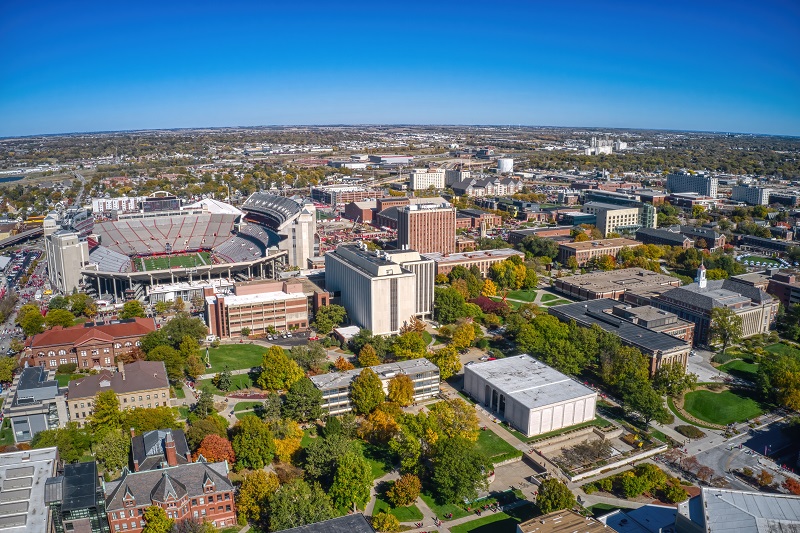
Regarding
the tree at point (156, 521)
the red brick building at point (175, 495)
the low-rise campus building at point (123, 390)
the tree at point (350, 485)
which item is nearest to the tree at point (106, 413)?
the low-rise campus building at point (123, 390)

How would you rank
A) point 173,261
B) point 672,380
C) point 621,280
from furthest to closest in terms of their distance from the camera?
point 173,261 < point 621,280 < point 672,380

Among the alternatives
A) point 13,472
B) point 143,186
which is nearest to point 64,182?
point 143,186

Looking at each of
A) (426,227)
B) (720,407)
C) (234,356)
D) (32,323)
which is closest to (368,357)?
(234,356)

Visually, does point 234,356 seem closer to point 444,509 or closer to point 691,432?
point 444,509

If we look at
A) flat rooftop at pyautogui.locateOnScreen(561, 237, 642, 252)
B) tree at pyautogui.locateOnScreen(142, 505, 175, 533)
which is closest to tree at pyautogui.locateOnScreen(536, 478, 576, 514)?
tree at pyautogui.locateOnScreen(142, 505, 175, 533)

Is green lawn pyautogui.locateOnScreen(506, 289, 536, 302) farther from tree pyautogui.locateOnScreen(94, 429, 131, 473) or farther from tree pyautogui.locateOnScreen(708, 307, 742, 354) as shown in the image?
tree pyautogui.locateOnScreen(94, 429, 131, 473)
